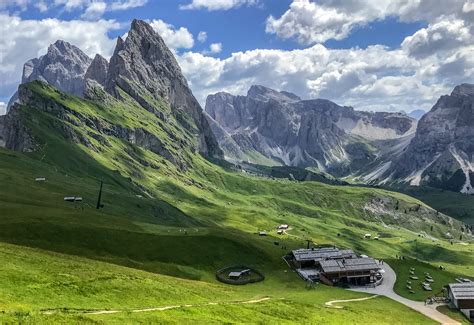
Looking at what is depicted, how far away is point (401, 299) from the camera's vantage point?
4390 inches

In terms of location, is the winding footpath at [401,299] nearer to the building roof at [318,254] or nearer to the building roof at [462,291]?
the building roof at [462,291]

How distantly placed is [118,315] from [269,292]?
53374 millimetres

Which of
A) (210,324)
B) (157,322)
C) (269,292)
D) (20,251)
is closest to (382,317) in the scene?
(269,292)

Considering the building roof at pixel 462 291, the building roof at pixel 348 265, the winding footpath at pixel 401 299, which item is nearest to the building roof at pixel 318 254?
the building roof at pixel 348 265

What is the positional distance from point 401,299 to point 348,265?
19378 mm

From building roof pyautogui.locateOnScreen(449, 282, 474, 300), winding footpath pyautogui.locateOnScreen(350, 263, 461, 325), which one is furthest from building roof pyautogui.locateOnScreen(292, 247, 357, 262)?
building roof pyautogui.locateOnScreen(449, 282, 474, 300)

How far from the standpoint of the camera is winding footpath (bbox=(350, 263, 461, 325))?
9925cm

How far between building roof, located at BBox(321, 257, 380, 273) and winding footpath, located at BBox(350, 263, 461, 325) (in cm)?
588

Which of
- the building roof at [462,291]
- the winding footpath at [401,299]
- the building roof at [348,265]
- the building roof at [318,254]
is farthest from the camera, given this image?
the building roof at [318,254]

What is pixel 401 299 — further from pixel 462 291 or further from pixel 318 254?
pixel 318 254

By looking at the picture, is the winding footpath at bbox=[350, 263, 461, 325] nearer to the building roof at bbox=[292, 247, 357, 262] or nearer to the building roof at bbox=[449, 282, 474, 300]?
the building roof at bbox=[449, 282, 474, 300]

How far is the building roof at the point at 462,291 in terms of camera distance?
352 ft

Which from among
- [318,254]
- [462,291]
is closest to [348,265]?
[318,254]

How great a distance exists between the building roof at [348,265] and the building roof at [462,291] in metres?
21.3
